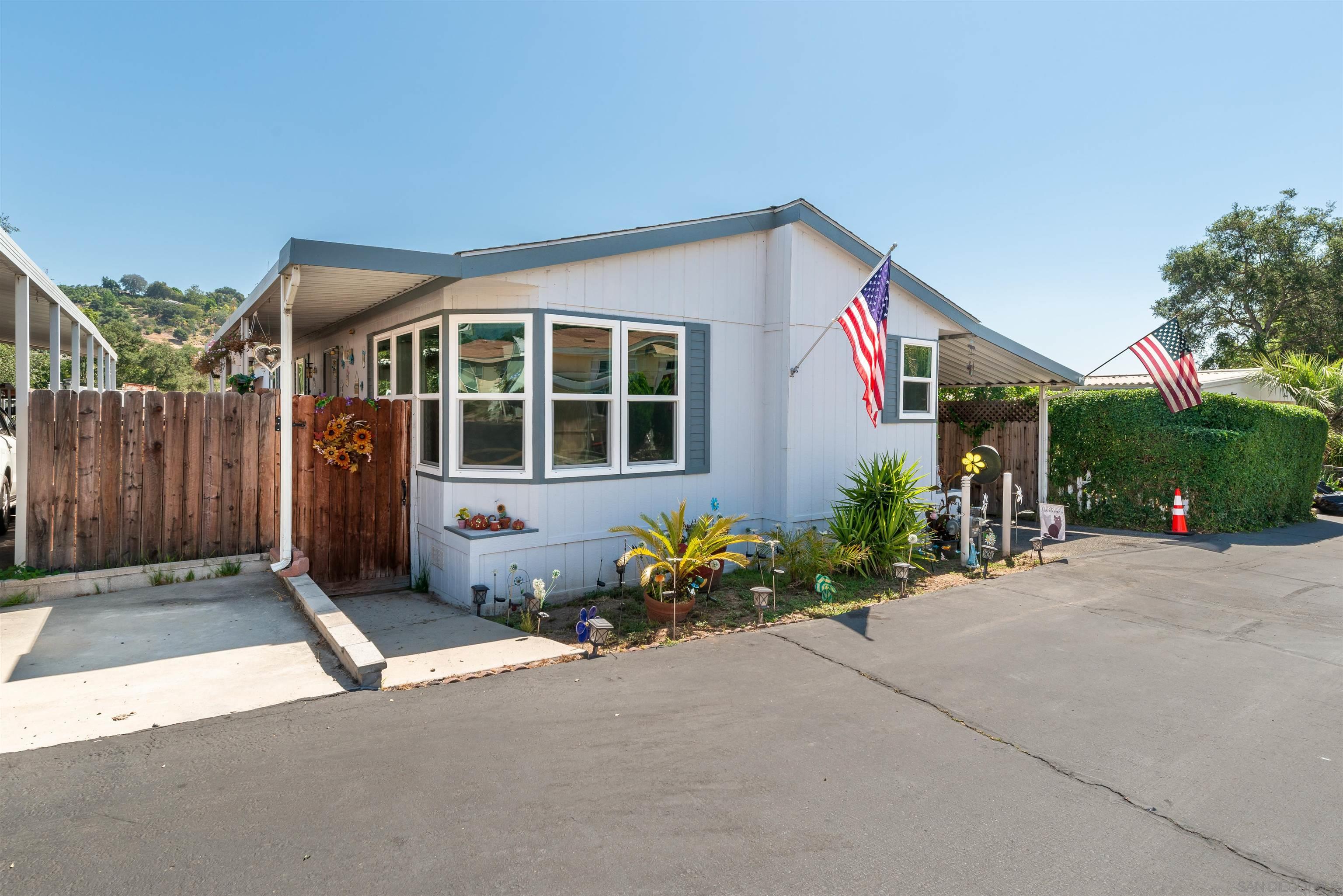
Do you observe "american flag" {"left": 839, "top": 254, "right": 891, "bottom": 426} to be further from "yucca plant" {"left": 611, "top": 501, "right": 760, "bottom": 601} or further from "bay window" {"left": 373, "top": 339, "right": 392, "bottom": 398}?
"bay window" {"left": 373, "top": 339, "right": 392, "bottom": 398}

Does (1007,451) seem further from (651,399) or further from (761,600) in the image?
(761,600)

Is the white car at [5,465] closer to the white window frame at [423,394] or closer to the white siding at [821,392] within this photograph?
the white window frame at [423,394]

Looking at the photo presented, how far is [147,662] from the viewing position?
4.20 m

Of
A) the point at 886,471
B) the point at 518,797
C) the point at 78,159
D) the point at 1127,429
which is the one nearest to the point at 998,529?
the point at 1127,429

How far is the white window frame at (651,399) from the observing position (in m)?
7.07

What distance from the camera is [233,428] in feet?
20.8

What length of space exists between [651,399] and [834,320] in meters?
2.31

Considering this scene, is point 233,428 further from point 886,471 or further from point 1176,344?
point 1176,344

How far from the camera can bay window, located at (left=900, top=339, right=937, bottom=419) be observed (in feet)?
31.0

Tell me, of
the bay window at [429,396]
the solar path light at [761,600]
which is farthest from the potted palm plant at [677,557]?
the bay window at [429,396]

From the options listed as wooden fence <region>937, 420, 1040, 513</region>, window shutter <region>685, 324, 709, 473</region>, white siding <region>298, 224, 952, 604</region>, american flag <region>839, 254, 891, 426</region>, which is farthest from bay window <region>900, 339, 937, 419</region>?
window shutter <region>685, 324, 709, 473</region>

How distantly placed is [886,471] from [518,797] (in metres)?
5.85

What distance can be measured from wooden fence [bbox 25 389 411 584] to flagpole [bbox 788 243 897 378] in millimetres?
4475

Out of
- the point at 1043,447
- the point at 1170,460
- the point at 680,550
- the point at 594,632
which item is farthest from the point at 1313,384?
the point at 594,632
